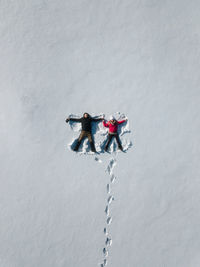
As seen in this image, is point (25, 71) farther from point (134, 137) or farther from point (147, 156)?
point (147, 156)

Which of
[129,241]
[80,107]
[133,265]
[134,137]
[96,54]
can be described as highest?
[96,54]

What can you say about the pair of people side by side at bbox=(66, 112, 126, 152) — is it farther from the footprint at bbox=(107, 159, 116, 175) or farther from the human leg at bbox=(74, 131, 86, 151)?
the footprint at bbox=(107, 159, 116, 175)

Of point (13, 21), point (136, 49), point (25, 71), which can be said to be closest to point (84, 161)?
point (25, 71)

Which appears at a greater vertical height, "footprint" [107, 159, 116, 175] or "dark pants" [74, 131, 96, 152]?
"dark pants" [74, 131, 96, 152]

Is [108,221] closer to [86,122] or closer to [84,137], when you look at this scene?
[84,137]

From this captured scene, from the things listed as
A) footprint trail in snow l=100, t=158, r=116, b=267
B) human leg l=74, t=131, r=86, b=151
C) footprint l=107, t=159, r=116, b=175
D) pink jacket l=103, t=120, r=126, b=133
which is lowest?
footprint trail in snow l=100, t=158, r=116, b=267

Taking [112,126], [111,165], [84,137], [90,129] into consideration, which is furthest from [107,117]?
[111,165]

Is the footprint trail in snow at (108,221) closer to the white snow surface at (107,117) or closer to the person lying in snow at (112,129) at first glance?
the white snow surface at (107,117)

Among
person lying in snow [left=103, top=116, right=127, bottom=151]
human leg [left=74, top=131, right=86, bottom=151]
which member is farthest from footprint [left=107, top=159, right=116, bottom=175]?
human leg [left=74, top=131, right=86, bottom=151]
